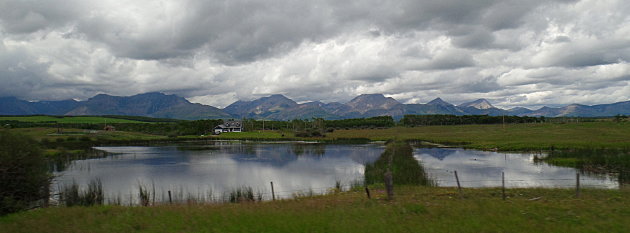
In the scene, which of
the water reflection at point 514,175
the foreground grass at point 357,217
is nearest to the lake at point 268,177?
the water reflection at point 514,175

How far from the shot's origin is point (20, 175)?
19.2 m

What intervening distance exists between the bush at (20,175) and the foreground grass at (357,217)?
120 cm

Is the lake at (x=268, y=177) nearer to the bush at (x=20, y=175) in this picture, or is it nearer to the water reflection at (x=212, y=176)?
the water reflection at (x=212, y=176)

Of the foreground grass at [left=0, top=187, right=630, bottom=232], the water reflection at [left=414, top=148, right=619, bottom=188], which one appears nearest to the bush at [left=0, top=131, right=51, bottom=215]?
the foreground grass at [left=0, top=187, right=630, bottom=232]

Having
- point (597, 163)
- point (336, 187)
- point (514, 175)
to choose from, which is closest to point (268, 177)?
point (336, 187)

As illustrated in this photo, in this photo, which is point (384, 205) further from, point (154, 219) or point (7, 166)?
point (7, 166)

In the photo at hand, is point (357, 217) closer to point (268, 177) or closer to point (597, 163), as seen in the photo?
point (268, 177)

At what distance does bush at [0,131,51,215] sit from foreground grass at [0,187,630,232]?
1.20m

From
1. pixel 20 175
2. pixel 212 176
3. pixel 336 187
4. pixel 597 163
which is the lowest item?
pixel 212 176

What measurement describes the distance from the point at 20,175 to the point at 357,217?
16.9 metres

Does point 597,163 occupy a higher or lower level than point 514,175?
higher

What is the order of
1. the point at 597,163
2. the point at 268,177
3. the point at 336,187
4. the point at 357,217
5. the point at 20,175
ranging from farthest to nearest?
1. the point at 268,177
2. the point at 597,163
3. the point at 336,187
4. the point at 20,175
5. the point at 357,217

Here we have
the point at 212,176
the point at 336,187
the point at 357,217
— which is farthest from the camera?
the point at 212,176

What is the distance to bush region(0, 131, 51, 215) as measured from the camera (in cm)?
1823
